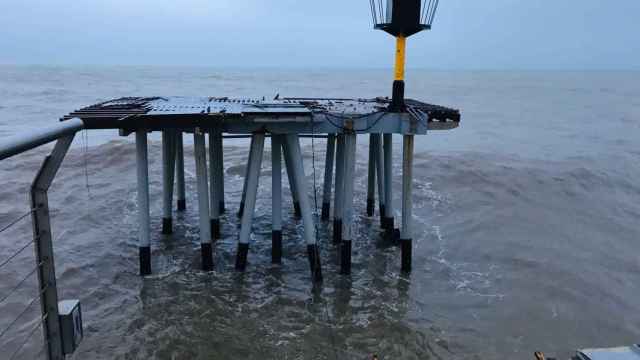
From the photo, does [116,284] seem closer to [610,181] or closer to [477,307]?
[477,307]

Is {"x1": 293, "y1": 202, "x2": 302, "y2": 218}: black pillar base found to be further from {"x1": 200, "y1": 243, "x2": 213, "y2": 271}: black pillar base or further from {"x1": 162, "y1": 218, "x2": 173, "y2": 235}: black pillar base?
{"x1": 200, "y1": 243, "x2": 213, "y2": 271}: black pillar base

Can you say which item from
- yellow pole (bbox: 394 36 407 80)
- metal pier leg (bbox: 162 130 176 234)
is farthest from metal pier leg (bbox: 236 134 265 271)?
yellow pole (bbox: 394 36 407 80)

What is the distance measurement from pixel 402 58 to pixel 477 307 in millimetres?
4922

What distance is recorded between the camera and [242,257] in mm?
11203

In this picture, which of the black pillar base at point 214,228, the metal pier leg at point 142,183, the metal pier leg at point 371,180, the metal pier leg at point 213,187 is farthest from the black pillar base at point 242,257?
the metal pier leg at point 371,180

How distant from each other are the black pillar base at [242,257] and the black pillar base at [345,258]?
195cm

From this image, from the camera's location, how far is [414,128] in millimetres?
10070

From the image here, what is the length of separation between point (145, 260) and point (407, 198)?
5.35 m

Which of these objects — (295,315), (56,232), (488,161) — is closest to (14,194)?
(56,232)

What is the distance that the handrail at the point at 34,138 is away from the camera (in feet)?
6.09

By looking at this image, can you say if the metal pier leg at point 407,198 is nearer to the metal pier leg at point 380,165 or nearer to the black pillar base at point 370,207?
the metal pier leg at point 380,165

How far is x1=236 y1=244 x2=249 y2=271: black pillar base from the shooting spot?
11062 mm

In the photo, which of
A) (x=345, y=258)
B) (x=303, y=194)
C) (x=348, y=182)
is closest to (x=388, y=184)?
(x=345, y=258)

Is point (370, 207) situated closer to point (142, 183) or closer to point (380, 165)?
point (380, 165)
